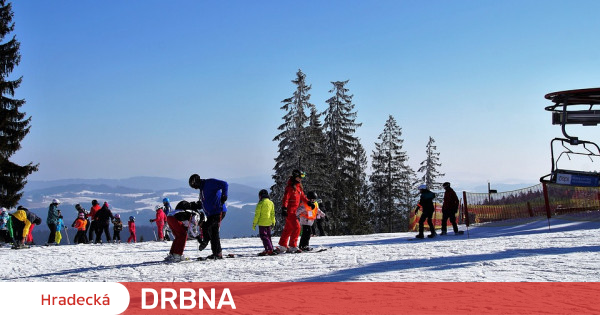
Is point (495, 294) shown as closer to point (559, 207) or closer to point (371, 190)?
point (559, 207)

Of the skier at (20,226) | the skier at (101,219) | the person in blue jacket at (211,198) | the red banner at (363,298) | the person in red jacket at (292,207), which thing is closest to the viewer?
the red banner at (363,298)

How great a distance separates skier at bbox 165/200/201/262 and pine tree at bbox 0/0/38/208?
2118 cm

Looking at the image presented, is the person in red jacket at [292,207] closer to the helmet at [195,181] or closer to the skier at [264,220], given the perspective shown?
the skier at [264,220]

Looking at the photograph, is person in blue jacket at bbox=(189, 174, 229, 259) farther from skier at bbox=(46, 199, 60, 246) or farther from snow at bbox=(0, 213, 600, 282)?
skier at bbox=(46, 199, 60, 246)

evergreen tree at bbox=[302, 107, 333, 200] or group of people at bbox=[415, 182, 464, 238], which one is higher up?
evergreen tree at bbox=[302, 107, 333, 200]

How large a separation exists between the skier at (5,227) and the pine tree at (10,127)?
10046 mm

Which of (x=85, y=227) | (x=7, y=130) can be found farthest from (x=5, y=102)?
(x=85, y=227)

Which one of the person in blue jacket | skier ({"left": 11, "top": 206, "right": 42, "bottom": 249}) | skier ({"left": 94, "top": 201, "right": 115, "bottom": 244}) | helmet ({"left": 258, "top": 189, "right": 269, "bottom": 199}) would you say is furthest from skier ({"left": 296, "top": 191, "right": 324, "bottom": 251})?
skier ({"left": 94, "top": 201, "right": 115, "bottom": 244})

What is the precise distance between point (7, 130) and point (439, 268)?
26854 millimetres

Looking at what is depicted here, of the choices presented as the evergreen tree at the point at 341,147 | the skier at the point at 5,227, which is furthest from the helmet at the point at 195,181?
the evergreen tree at the point at 341,147

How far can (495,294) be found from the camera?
24.3 feet

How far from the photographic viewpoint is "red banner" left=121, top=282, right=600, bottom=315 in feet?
21.9

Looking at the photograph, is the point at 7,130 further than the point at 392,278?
Yes

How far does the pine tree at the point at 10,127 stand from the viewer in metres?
29.5
